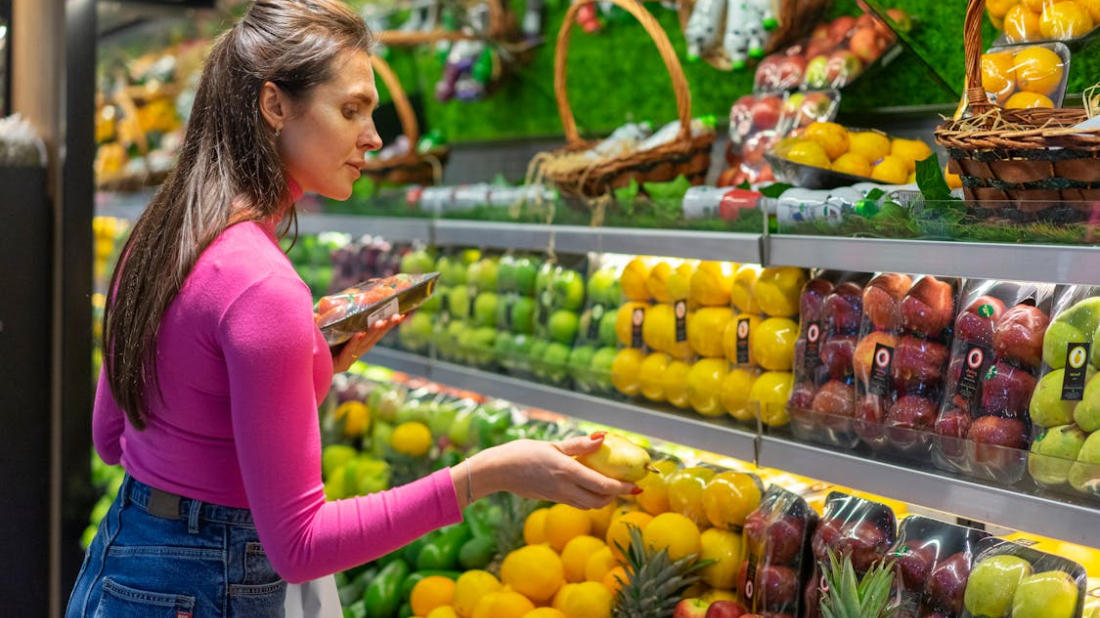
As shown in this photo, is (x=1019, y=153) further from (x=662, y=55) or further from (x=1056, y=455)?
(x=662, y=55)

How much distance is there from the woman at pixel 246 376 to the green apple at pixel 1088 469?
2.07ft

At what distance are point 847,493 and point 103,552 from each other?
4.15 ft

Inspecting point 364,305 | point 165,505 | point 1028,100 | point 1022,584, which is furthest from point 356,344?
point 1028,100

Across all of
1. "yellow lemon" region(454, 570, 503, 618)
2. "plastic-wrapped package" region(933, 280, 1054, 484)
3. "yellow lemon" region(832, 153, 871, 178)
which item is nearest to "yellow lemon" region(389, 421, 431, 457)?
"yellow lemon" region(454, 570, 503, 618)

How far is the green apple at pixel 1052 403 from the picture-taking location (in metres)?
1.59

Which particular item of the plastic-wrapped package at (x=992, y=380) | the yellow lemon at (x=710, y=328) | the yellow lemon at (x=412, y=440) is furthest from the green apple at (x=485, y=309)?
the plastic-wrapped package at (x=992, y=380)

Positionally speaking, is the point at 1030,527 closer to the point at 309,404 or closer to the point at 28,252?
the point at 309,404

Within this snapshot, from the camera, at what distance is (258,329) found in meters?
1.32

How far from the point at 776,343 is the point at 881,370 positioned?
0.30m

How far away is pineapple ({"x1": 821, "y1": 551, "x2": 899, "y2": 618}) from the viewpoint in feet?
5.46

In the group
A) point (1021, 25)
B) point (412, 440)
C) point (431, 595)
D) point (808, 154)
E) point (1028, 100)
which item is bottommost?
point (431, 595)

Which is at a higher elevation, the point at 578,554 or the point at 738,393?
the point at 738,393

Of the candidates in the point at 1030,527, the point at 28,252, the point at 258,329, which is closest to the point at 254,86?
the point at 258,329

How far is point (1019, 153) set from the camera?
1595 millimetres
